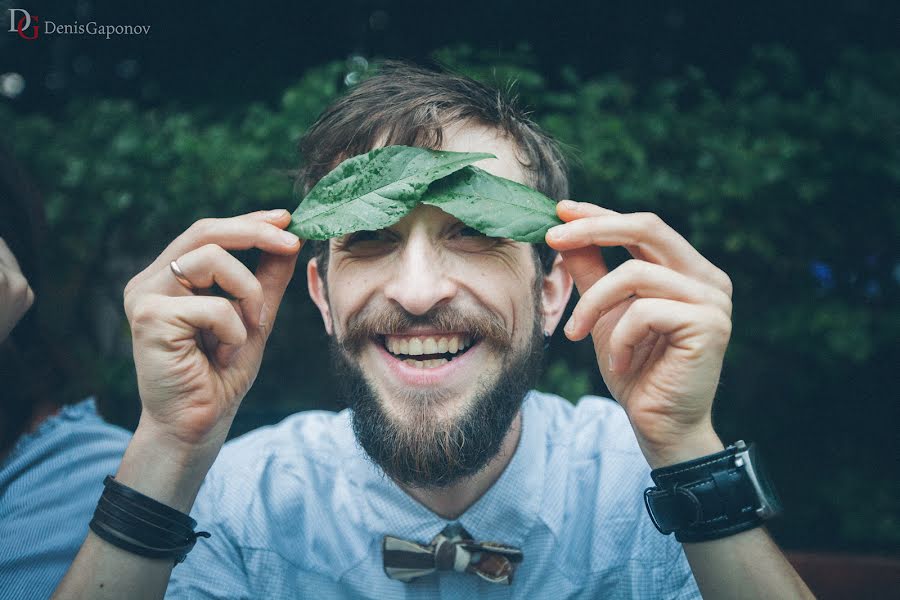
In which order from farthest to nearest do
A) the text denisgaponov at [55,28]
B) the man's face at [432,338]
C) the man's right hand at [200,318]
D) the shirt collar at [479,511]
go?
the text denisgaponov at [55,28] → the shirt collar at [479,511] → the man's face at [432,338] → the man's right hand at [200,318]

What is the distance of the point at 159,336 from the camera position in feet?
5.78

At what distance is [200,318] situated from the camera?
1.73 metres

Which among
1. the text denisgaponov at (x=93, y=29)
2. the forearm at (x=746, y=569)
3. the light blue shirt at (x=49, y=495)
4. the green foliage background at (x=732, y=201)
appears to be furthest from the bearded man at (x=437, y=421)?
the text denisgaponov at (x=93, y=29)

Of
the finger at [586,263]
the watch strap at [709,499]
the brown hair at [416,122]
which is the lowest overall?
the watch strap at [709,499]

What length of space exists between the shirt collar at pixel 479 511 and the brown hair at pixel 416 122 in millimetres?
797

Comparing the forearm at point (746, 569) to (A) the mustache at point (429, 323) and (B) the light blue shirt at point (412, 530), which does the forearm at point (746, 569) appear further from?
(A) the mustache at point (429, 323)

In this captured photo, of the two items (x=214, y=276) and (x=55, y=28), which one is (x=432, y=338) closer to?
(x=214, y=276)

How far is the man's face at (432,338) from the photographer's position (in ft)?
6.10

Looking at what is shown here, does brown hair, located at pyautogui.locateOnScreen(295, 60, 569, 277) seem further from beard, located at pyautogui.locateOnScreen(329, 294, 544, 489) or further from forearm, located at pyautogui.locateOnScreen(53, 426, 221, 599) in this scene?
forearm, located at pyautogui.locateOnScreen(53, 426, 221, 599)

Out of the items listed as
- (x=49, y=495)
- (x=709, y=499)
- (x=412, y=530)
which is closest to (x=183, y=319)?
(x=49, y=495)

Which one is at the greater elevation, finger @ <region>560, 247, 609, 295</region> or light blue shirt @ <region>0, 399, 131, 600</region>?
finger @ <region>560, 247, 609, 295</region>

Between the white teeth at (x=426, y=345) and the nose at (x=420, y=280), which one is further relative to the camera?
the white teeth at (x=426, y=345)

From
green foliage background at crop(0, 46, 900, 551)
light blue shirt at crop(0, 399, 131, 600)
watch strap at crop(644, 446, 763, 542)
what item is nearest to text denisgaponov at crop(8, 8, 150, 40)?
green foliage background at crop(0, 46, 900, 551)

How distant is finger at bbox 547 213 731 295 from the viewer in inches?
65.6
